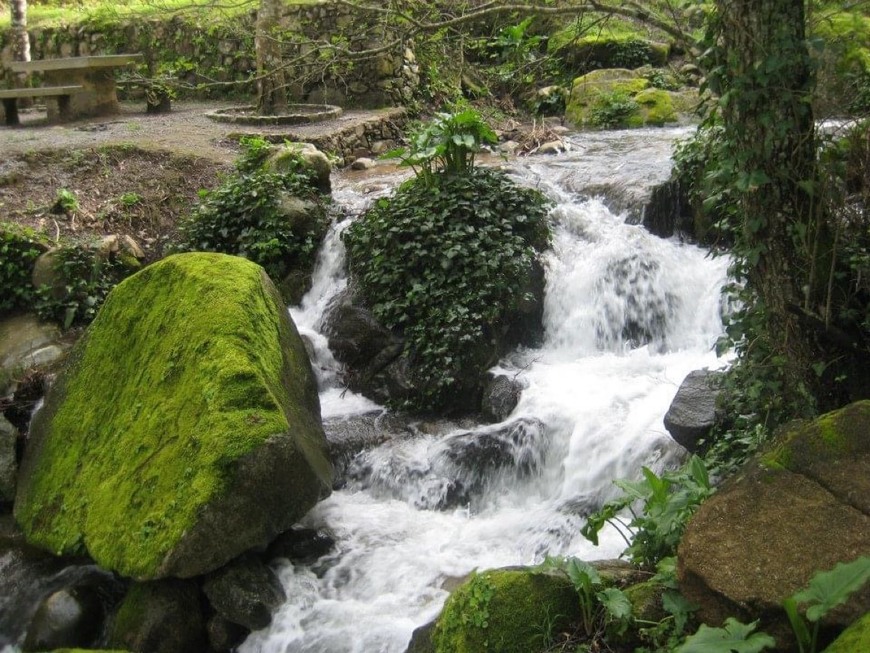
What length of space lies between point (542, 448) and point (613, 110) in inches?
340

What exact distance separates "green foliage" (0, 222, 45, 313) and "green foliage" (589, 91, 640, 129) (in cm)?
872

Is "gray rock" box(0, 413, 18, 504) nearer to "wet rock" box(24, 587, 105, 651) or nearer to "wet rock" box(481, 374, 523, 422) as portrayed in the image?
"wet rock" box(24, 587, 105, 651)

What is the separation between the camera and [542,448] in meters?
6.45

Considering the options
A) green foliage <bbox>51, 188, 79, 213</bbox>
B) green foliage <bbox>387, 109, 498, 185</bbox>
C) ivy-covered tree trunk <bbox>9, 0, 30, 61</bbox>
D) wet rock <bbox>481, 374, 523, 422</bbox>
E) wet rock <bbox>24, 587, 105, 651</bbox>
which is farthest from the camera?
ivy-covered tree trunk <bbox>9, 0, 30, 61</bbox>

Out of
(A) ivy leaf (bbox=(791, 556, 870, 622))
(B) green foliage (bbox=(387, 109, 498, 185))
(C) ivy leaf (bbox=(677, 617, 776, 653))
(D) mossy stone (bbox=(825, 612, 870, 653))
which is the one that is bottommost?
(C) ivy leaf (bbox=(677, 617, 776, 653))

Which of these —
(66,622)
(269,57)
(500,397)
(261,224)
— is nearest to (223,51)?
(269,57)

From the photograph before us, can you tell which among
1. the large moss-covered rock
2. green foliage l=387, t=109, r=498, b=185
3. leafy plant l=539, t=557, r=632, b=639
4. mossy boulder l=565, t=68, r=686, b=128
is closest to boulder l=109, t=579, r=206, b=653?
the large moss-covered rock

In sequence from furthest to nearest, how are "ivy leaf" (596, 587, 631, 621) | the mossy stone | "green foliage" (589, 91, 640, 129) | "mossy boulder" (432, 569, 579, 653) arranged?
"green foliage" (589, 91, 640, 129), "mossy boulder" (432, 569, 579, 653), "ivy leaf" (596, 587, 631, 621), the mossy stone

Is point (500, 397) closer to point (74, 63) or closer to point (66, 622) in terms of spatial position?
point (66, 622)

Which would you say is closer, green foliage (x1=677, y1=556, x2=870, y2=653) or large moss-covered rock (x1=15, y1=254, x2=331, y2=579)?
green foliage (x1=677, y1=556, x2=870, y2=653)

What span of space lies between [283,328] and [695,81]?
10.6 metres

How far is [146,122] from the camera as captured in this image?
45.2 ft

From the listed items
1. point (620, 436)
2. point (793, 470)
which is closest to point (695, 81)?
point (620, 436)

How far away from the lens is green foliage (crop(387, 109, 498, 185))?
795 cm
